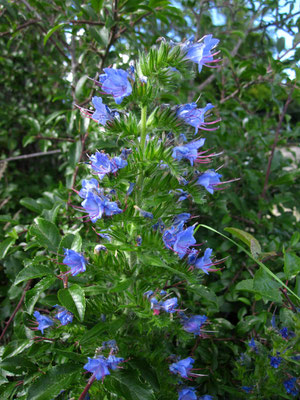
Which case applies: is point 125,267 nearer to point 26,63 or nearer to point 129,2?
point 129,2

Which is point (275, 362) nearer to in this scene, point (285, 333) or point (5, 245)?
point (285, 333)

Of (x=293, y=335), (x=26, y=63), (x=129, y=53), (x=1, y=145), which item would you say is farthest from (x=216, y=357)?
(x=26, y=63)

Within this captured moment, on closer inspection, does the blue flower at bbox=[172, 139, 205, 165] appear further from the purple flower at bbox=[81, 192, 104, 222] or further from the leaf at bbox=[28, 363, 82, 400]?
the leaf at bbox=[28, 363, 82, 400]

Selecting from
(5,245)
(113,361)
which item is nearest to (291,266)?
(113,361)

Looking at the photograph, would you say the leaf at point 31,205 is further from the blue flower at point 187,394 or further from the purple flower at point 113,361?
the blue flower at point 187,394

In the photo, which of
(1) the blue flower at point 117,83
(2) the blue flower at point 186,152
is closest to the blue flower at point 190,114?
(2) the blue flower at point 186,152

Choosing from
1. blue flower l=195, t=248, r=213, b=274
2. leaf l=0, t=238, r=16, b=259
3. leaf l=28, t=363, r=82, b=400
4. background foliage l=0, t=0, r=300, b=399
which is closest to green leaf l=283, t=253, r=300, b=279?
background foliage l=0, t=0, r=300, b=399
